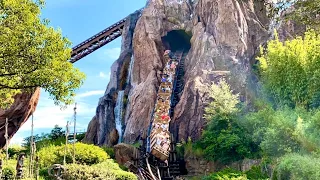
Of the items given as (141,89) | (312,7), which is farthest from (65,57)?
(141,89)

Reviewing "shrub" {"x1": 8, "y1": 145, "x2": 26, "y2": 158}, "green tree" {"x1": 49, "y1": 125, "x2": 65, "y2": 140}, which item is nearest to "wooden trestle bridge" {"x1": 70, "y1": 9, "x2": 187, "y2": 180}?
"shrub" {"x1": 8, "y1": 145, "x2": 26, "y2": 158}

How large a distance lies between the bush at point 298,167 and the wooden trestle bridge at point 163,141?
498 cm

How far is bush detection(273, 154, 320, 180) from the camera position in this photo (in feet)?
35.6

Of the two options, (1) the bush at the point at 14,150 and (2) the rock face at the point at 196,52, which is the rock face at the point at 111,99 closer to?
(2) the rock face at the point at 196,52

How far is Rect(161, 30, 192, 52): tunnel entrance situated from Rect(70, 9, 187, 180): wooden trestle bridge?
1379 millimetres

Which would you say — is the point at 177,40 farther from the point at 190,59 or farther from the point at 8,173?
the point at 8,173

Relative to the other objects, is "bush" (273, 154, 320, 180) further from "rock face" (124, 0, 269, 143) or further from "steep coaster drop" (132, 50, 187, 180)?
"rock face" (124, 0, 269, 143)

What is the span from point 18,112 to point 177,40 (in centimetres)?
1228

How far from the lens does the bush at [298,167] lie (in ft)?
35.6

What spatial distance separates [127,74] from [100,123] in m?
3.83

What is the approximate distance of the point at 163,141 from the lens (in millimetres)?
17344

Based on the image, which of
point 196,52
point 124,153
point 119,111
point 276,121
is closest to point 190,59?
point 196,52

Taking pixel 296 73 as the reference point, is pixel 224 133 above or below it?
below

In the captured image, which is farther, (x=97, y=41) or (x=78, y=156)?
(x=97, y=41)
